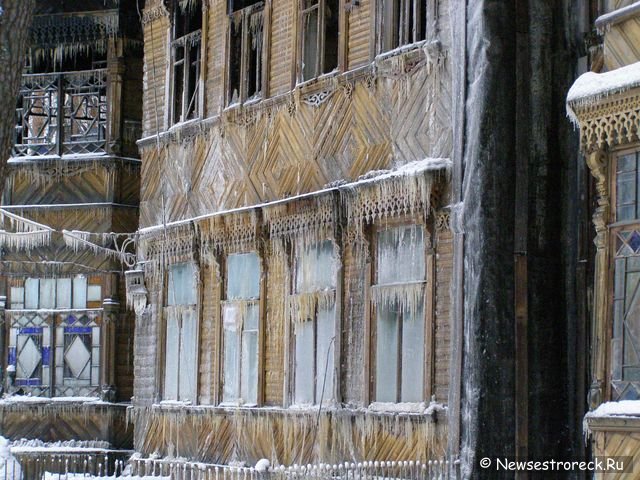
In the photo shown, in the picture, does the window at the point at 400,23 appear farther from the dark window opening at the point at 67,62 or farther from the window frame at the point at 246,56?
the dark window opening at the point at 67,62

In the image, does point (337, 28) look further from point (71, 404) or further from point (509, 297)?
point (71, 404)

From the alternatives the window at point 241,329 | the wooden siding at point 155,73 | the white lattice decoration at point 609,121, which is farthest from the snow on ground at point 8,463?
the white lattice decoration at point 609,121

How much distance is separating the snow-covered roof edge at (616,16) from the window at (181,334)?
979 cm

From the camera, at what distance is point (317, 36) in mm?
19266

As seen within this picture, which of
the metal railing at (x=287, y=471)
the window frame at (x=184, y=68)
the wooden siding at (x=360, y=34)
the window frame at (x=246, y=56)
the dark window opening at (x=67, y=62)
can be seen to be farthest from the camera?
the dark window opening at (x=67, y=62)

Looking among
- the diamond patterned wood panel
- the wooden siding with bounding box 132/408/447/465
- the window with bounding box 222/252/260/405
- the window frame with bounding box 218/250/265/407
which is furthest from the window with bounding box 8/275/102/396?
the window with bounding box 222/252/260/405

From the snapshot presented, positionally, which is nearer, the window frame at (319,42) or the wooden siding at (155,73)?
the window frame at (319,42)

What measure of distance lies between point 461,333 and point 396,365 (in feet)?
5.98

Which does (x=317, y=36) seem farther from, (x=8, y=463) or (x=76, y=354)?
(x=76, y=354)

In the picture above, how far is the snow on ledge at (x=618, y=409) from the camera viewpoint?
1252cm

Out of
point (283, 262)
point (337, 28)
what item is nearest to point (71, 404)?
point (283, 262)

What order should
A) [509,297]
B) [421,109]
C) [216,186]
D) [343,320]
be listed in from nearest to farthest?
[509,297]
[421,109]
[343,320]
[216,186]

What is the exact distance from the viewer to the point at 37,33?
90.0ft

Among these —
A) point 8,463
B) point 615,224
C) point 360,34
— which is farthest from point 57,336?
point 615,224
